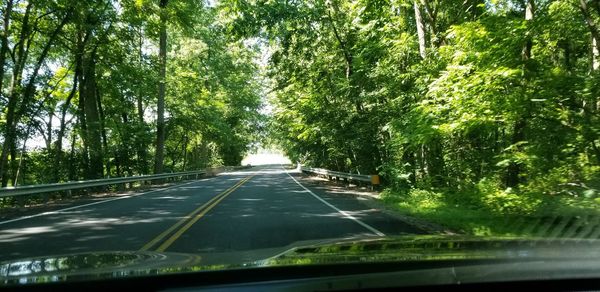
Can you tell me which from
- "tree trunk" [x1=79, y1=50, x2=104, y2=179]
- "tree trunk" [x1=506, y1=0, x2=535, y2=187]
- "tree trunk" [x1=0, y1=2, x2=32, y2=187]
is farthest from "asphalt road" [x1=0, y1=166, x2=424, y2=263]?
"tree trunk" [x1=79, y1=50, x2=104, y2=179]

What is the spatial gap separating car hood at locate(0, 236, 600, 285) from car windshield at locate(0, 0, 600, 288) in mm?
46

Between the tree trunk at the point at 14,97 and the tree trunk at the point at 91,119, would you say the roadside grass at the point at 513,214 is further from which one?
the tree trunk at the point at 91,119

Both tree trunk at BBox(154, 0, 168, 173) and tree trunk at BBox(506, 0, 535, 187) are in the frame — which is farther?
tree trunk at BBox(154, 0, 168, 173)

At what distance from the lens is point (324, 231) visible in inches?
376

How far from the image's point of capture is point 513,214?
984 centimetres

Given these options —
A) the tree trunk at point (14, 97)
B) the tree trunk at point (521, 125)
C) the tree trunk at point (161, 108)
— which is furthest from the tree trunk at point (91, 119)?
the tree trunk at point (521, 125)

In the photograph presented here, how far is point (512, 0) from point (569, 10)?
4.37m

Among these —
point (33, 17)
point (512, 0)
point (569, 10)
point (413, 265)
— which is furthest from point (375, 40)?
point (413, 265)

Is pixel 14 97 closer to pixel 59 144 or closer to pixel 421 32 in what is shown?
pixel 59 144

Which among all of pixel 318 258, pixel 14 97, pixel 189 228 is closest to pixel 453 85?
pixel 189 228

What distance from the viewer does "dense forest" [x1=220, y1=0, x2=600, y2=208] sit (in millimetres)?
10031

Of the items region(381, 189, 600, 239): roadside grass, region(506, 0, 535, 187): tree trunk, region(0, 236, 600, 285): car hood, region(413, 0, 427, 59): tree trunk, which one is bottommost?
region(381, 189, 600, 239): roadside grass

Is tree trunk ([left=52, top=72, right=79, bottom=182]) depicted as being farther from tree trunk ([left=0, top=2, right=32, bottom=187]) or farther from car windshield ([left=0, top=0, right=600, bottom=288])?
tree trunk ([left=0, top=2, right=32, bottom=187])

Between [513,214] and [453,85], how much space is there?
287 centimetres
